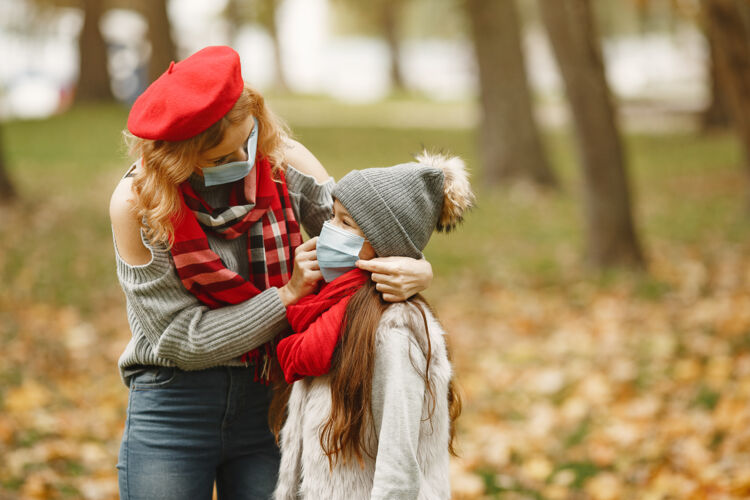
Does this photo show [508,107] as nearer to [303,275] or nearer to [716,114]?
[716,114]

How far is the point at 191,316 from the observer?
2.34 m

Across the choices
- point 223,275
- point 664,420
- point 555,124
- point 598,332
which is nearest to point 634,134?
point 555,124

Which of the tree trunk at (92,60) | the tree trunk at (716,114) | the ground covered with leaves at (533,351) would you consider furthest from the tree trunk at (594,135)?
the tree trunk at (92,60)

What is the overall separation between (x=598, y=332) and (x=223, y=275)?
15.9 feet

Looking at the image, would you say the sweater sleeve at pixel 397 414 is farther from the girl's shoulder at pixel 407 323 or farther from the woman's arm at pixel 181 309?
the woman's arm at pixel 181 309

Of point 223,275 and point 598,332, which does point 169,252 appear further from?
point 598,332

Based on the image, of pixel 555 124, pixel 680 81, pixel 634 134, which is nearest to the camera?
pixel 634 134

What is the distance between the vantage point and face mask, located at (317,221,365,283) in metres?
2.23

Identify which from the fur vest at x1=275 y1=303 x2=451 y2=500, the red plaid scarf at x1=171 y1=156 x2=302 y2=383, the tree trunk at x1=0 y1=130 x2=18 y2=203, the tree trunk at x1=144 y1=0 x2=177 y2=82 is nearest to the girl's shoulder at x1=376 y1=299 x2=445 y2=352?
the fur vest at x1=275 y1=303 x2=451 y2=500

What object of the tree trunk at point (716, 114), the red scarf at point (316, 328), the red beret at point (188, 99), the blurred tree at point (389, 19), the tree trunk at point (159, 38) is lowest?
the tree trunk at point (716, 114)

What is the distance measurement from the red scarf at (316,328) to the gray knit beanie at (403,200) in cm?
14

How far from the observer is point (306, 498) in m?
2.30

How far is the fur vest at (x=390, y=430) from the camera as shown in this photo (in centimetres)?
208

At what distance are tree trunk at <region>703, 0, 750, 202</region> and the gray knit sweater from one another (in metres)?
5.53
